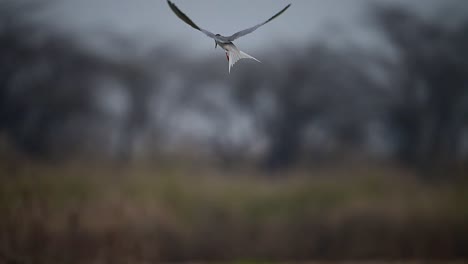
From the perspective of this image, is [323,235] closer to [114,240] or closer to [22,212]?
[114,240]

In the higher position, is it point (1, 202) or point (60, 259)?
point (1, 202)

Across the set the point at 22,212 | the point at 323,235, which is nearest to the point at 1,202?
the point at 22,212

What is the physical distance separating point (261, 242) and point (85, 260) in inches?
96.5

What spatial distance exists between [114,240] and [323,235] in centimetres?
295

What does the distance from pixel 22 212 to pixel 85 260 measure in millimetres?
1039

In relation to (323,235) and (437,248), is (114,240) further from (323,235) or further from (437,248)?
(437,248)

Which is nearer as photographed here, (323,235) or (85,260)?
(85,260)

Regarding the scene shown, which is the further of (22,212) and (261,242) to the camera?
(261,242)

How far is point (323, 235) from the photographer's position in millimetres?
10109

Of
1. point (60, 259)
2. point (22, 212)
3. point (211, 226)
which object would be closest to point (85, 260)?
point (60, 259)

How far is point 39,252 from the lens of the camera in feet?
29.8

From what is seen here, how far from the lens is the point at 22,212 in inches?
359

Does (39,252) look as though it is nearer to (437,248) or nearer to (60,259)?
(60,259)

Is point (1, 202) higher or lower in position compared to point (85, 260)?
higher
